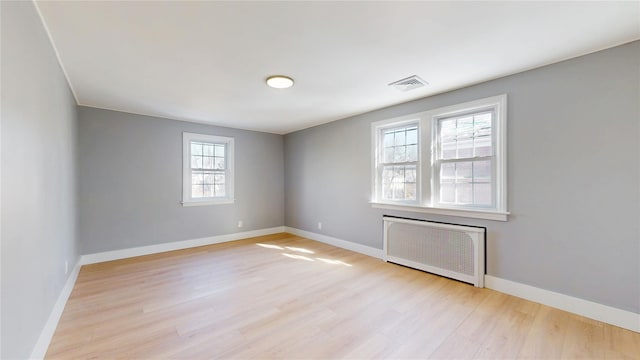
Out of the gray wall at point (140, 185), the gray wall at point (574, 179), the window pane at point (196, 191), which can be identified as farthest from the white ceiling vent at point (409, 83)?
the window pane at point (196, 191)

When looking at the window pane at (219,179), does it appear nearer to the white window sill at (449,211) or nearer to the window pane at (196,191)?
the window pane at (196,191)

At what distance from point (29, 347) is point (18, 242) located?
2.33 ft

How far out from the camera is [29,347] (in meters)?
1.63

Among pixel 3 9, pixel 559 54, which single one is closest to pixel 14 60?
pixel 3 9

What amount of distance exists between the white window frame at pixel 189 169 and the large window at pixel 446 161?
2.95 metres

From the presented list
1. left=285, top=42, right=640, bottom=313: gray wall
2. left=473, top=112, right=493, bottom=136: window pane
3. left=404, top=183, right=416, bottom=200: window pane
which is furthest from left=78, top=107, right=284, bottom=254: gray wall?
left=473, top=112, right=493, bottom=136: window pane

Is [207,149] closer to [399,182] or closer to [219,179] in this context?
[219,179]

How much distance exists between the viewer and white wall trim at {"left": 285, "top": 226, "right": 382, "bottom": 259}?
4303mm

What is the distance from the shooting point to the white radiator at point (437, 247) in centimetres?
310

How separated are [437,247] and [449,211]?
1.63 feet

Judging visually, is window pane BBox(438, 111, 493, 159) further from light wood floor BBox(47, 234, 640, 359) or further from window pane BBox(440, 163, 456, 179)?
light wood floor BBox(47, 234, 640, 359)

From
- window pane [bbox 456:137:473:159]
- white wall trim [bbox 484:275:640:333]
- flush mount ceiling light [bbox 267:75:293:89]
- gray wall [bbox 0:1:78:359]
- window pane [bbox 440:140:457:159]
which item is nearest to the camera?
gray wall [bbox 0:1:78:359]

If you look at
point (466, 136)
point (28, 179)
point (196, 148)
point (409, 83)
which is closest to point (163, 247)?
point (196, 148)

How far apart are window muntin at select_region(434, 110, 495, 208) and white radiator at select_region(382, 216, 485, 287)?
382 millimetres
